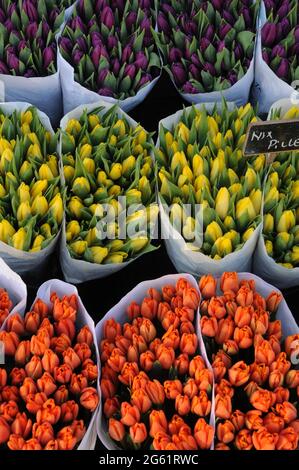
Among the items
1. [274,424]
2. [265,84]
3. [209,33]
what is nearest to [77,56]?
[209,33]

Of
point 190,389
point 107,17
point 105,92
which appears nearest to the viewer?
point 190,389

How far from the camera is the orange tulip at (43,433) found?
1.15 m

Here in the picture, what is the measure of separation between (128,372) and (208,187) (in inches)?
21.3

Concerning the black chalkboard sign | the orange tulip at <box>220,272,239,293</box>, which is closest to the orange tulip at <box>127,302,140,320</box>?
the orange tulip at <box>220,272,239,293</box>

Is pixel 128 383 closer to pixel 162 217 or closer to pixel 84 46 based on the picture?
pixel 162 217

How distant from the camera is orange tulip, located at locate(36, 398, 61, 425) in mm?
1176

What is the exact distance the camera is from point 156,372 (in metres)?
1.32

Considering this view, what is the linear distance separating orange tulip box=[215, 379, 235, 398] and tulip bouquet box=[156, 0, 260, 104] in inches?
35.7

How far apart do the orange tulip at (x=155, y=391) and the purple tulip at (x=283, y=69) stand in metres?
1.05

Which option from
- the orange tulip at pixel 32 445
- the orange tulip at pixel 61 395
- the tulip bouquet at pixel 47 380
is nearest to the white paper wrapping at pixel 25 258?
the tulip bouquet at pixel 47 380

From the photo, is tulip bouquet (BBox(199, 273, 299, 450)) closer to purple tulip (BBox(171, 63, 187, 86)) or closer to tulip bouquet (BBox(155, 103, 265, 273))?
tulip bouquet (BBox(155, 103, 265, 273))

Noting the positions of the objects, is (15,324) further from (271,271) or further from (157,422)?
(271,271)

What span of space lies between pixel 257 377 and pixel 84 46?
112 cm

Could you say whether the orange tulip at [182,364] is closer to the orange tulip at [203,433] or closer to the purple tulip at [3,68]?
the orange tulip at [203,433]
